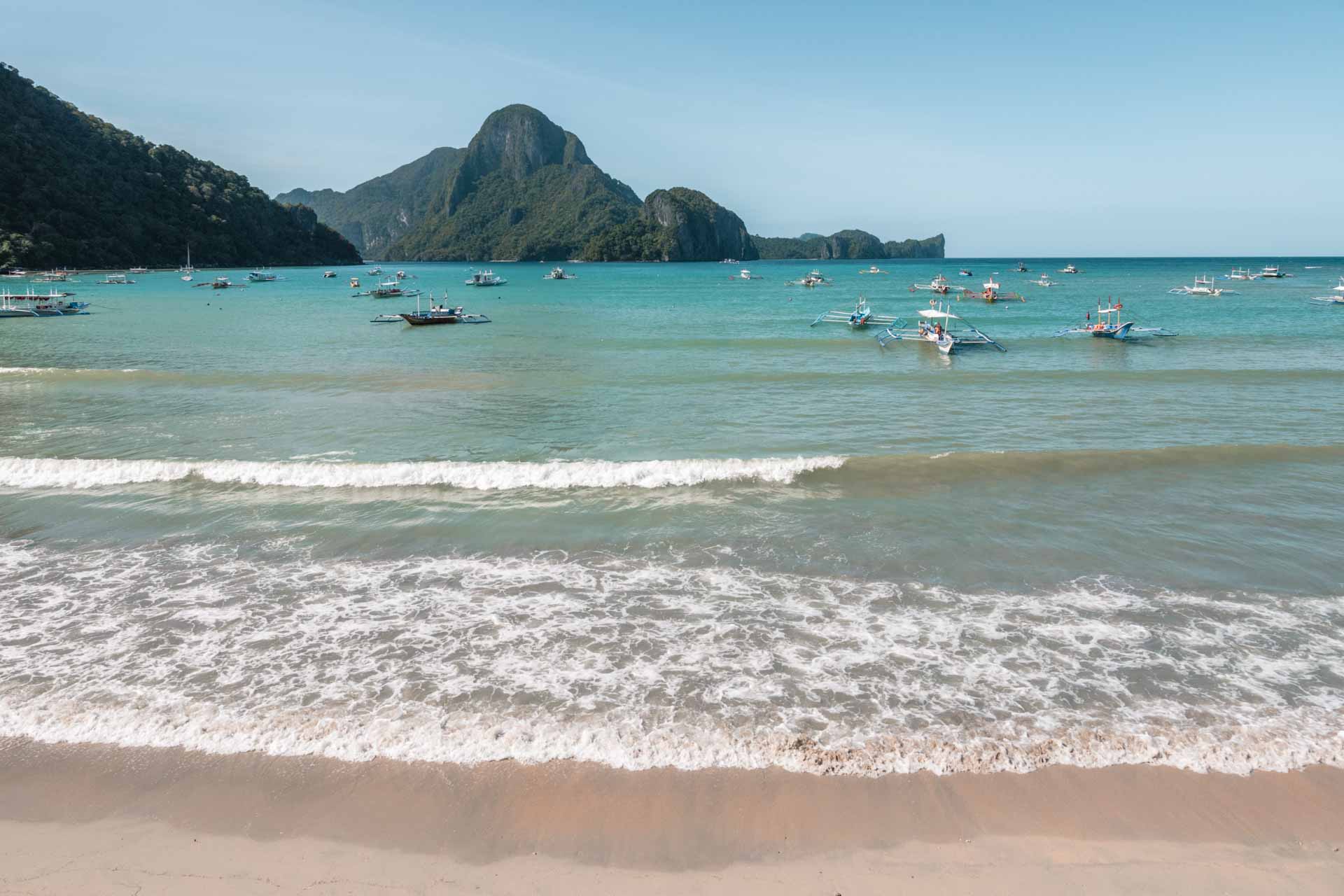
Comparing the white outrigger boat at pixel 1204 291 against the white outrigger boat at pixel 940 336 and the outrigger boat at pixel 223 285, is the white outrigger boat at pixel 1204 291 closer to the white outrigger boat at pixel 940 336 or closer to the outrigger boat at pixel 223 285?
the white outrigger boat at pixel 940 336

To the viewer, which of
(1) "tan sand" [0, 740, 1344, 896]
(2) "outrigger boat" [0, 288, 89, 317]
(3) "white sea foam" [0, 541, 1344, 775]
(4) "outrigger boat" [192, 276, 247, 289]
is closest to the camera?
(1) "tan sand" [0, 740, 1344, 896]

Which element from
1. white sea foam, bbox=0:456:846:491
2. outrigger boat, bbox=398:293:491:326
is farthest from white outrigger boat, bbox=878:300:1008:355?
outrigger boat, bbox=398:293:491:326

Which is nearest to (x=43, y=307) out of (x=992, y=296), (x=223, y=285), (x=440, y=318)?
(x=440, y=318)

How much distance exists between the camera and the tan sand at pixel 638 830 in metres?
4.79

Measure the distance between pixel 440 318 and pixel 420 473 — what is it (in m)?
36.6

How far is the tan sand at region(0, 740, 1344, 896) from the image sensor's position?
15.7 feet

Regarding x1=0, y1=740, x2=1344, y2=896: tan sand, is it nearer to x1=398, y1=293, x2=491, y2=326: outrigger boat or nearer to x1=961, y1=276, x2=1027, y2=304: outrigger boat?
x1=398, y1=293, x2=491, y2=326: outrigger boat

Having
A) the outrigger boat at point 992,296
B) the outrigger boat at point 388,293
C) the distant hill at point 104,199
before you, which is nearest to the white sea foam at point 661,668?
the outrigger boat at point 992,296

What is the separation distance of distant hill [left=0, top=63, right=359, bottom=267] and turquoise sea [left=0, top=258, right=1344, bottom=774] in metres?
143

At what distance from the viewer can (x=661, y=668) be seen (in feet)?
23.8

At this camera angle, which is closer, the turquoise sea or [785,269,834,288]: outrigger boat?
the turquoise sea

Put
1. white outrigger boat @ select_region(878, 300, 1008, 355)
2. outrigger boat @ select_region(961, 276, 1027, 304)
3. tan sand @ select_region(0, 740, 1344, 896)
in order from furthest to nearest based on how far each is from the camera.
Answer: outrigger boat @ select_region(961, 276, 1027, 304) → white outrigger boat @ select_region(878, 300, 1008, 355) → tan sand @ select_region(0, 740, 1344, 896)

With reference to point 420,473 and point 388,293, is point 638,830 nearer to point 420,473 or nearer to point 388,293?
point 420,473

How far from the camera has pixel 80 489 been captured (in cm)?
1364
